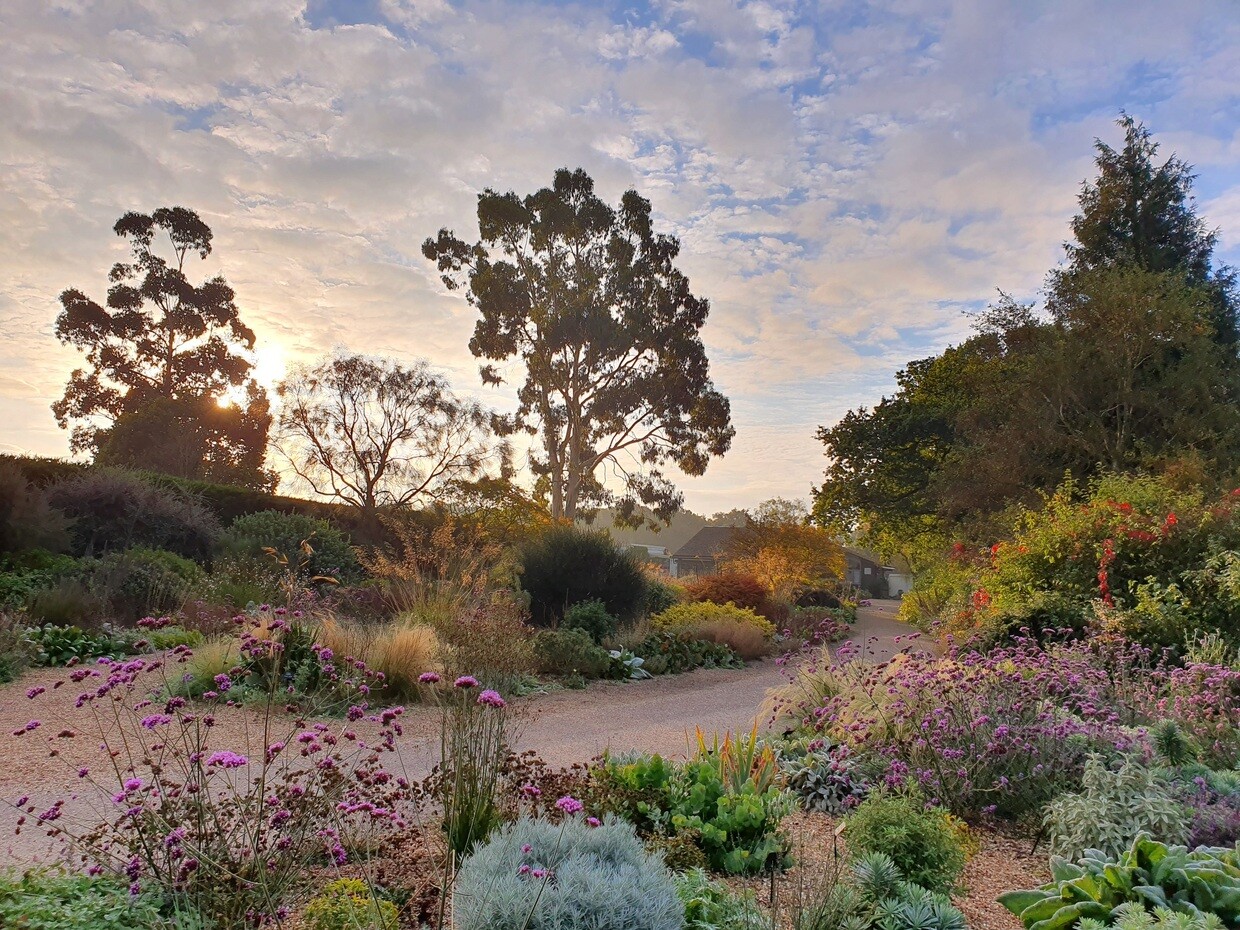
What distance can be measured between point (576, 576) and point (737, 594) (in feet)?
17.6

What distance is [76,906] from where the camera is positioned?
250 centimetres

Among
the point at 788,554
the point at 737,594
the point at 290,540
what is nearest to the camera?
the point at 290,540

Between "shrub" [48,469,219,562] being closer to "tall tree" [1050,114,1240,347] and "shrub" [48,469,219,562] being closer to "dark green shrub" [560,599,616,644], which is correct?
"dark green shrub" [560,599,616,644]

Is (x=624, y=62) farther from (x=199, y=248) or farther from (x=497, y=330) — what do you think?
(x=199, y=248)

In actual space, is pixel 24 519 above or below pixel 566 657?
above

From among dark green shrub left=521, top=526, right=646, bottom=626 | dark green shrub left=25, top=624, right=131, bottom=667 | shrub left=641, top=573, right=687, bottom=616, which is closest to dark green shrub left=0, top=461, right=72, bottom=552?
dark green shrub left=25, top=624, right=131, bottom=667

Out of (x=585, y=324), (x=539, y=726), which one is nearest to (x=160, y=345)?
(x=585, y=324)

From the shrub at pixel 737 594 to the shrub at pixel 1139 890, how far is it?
13.9 metres

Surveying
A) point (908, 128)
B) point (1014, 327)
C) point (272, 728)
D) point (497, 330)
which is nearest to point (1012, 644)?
point (908, 128)

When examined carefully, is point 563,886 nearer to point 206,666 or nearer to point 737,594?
point 206,666

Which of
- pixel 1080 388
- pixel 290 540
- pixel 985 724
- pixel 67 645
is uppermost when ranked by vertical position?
pixel 1080 388

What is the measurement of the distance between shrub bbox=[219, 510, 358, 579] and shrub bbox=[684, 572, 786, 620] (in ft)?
23.7

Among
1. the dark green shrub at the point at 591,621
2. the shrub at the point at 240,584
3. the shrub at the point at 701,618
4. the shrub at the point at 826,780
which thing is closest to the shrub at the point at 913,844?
the shrub at the point at 826,780

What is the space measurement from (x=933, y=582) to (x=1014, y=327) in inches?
284
